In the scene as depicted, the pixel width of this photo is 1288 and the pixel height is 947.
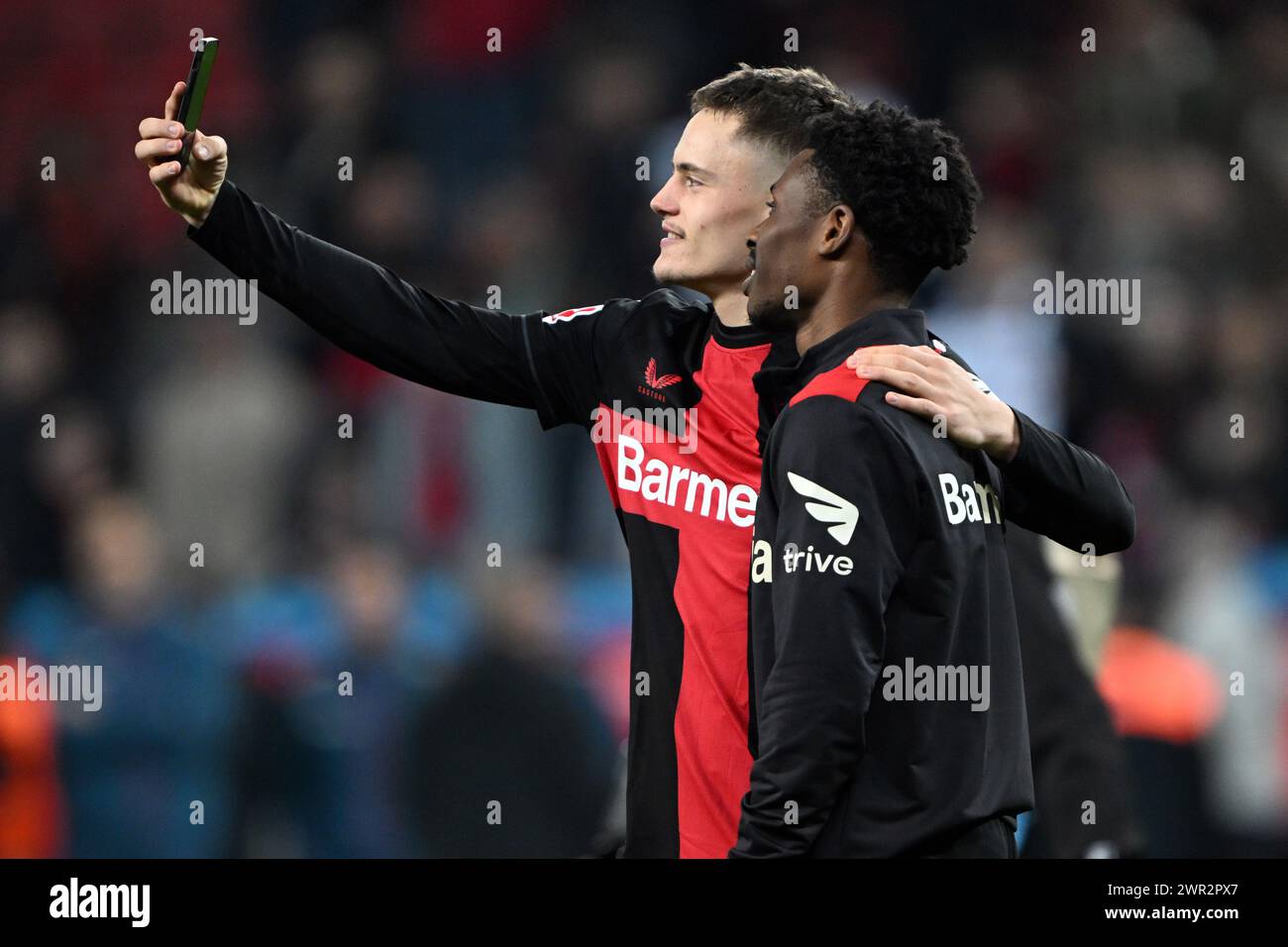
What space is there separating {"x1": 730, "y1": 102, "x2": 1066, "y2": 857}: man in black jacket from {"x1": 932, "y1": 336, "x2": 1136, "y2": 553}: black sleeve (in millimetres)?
69

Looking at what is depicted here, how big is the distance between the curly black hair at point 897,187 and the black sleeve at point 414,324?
704mm

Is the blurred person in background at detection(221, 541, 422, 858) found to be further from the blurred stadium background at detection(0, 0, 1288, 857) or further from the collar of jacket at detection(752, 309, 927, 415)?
the collar of jacket at detection(752, 309, 927, 415)

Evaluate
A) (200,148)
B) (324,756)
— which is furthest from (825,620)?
(324,756)

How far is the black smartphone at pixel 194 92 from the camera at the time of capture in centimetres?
270

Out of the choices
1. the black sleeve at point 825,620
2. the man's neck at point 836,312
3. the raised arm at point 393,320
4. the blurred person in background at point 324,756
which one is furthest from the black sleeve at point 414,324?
the blurred person in background at point 324,756

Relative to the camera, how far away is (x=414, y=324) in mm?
3006

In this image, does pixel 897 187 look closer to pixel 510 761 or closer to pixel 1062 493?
pixel 1062 493

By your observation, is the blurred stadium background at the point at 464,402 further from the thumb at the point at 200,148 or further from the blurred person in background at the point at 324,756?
the thumb at the point at 200,148

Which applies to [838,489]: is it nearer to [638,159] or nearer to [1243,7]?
[638,159]


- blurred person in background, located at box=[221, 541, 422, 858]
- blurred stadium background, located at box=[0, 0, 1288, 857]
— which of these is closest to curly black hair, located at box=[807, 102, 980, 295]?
blurred stadium background, located at box=[0, 0, 1288, 857]

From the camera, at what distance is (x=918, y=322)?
2.41 m

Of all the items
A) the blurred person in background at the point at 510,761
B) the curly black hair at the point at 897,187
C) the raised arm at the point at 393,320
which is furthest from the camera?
the blurred person in background at the point at 510,761
